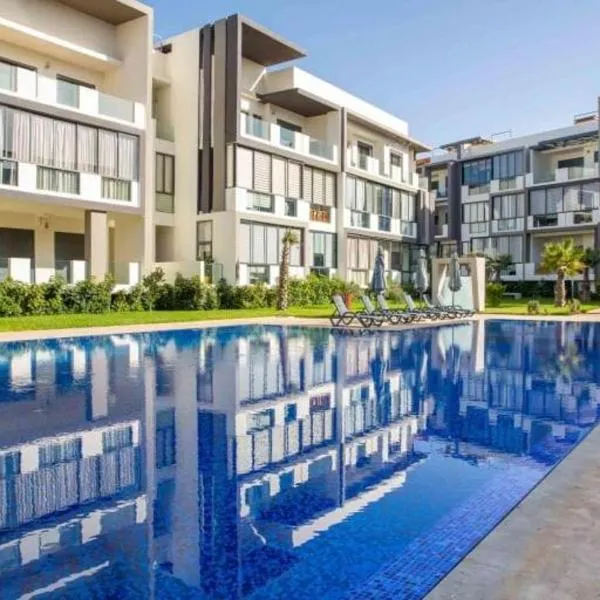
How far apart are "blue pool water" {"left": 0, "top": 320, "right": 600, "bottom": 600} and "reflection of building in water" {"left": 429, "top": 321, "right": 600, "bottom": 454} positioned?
0.14 feet

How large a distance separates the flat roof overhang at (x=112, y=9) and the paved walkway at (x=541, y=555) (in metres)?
24.9

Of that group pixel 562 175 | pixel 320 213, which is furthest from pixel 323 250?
pixel 562 175

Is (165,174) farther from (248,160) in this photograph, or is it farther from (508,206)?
(508,206)

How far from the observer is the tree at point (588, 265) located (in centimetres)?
3953

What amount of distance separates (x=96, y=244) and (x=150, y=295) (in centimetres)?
298

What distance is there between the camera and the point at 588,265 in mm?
39812

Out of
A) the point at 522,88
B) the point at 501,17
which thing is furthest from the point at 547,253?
the point at 501,17

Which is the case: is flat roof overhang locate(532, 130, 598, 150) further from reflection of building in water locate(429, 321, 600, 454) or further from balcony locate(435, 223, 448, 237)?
reflection of building in water locate(429, 321, 600, 454)

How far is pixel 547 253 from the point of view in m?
33.6

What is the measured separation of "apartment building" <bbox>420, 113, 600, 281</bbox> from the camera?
144 feet

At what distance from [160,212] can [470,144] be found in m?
32.4

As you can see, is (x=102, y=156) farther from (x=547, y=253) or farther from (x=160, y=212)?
(x=547, y=253)

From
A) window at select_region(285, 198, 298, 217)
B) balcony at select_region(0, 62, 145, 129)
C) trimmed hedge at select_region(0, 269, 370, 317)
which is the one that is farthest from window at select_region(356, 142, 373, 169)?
balcony at select_region(0, 62, 145, 129)

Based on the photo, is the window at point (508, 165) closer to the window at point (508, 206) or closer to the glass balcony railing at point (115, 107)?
the window at point (508, 206)
